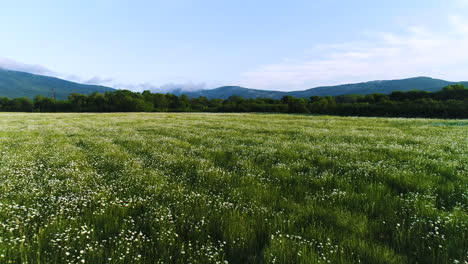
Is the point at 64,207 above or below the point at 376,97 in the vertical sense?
below

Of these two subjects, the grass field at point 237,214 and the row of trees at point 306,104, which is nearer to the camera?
the grass field at point 237,214

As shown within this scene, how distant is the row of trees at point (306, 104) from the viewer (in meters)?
51.0

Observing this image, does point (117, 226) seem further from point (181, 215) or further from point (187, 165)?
point (187, 165)

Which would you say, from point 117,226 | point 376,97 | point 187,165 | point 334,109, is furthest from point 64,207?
point 376,97

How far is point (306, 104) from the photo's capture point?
354ft

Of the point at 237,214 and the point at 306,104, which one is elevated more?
the point at 306,104

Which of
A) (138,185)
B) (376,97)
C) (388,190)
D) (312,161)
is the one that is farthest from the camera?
(376,97)

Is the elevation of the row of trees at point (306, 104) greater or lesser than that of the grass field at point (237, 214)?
greater

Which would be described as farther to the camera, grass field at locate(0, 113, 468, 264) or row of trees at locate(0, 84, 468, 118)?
row of trees at locate(0, 84, 468, 118)

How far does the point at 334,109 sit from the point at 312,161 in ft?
258

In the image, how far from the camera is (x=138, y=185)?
5.74m

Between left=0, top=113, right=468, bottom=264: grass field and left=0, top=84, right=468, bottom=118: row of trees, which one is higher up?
left=0, top=84, right=468, bottom=118: row of trees

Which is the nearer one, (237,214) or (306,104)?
(237,214)

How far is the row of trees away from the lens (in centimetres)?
5103
